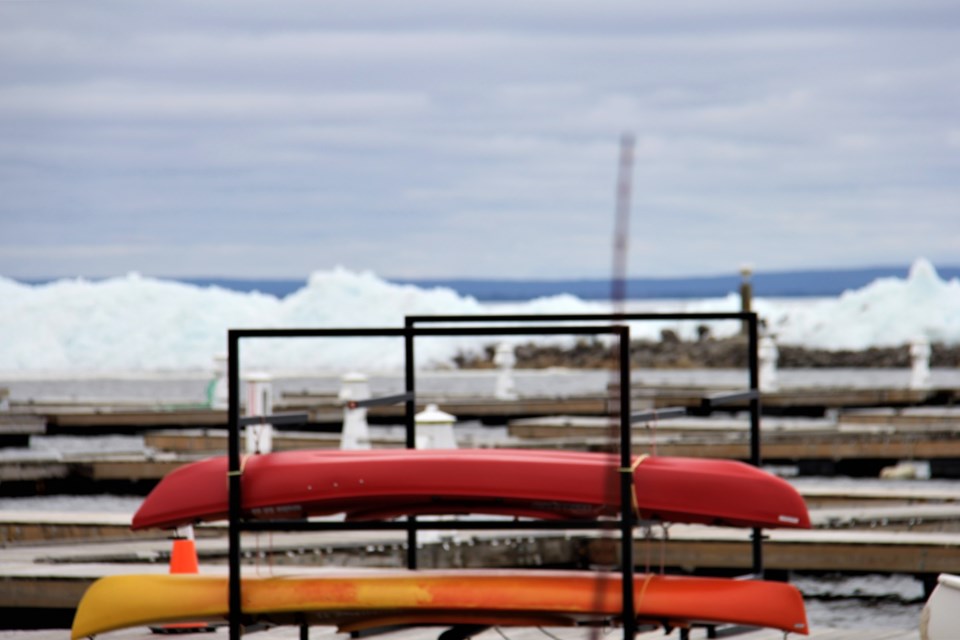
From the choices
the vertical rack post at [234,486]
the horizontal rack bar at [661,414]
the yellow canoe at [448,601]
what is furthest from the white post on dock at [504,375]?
the vertical rack post at [234,486]

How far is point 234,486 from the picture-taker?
16.0 feet

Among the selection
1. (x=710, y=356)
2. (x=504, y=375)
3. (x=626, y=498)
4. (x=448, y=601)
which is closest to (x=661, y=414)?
(x=626, y=498)

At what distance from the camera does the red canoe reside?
4918 millimetres

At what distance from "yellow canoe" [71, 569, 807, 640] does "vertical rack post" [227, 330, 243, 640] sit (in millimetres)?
84

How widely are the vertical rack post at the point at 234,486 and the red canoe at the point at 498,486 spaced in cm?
9

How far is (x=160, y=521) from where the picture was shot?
5.12m

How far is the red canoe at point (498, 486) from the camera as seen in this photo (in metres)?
4.92

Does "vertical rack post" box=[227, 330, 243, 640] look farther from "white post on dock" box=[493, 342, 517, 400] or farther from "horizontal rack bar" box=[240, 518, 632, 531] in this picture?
"white post on dock" box=[493, 342, 517, 400]

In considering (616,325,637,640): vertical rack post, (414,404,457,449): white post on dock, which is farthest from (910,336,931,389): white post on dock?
(616,325,637,640): vertical rack post

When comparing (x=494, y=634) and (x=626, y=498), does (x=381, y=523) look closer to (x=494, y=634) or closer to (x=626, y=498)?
(x=626, y=498)

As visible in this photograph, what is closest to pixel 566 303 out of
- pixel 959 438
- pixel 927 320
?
pixel 927 320

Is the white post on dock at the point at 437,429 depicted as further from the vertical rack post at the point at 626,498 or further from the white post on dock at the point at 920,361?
the white post on dock at the point at 920,361

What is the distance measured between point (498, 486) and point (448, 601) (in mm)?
385

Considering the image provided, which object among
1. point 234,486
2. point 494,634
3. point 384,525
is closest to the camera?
point 384,525
